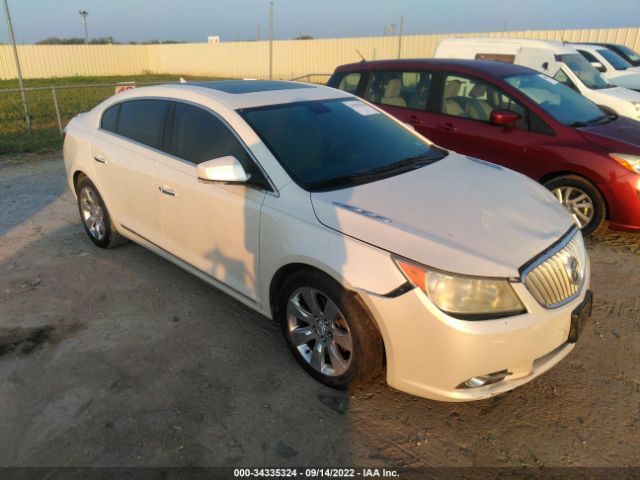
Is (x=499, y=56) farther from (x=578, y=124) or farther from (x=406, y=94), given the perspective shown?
(x=578, y=124)

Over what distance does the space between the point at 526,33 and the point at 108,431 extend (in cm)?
2523

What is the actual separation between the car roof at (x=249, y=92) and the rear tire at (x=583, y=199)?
2.66m

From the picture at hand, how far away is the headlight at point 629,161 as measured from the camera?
4.73 m

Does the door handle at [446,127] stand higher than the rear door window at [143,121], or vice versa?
the rear door window at [143,121]

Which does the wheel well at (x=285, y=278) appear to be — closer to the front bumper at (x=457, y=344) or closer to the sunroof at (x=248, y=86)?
the front bumper at (x=457, y=344)

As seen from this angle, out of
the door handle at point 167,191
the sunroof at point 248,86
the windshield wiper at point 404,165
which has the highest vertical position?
the sunroof at point 248,86

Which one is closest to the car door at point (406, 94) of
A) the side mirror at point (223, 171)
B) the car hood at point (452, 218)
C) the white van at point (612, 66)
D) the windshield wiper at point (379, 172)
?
the windshield wiper at point (379, 172)

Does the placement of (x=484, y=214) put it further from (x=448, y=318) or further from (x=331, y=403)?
(x=331, y=403)

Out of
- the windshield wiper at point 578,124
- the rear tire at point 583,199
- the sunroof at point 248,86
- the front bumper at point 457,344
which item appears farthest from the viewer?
the windshield wiper at point 578,124

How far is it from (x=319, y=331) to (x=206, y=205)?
118cm

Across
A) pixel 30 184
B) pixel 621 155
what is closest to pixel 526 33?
pixel 621 155

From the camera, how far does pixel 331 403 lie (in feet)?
9.28

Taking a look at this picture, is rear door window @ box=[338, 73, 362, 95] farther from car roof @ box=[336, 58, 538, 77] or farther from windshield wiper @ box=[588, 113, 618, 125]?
windshield wiper @ box=[588, 113, 618, 125]

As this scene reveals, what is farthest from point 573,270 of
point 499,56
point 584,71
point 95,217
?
point 499,56
